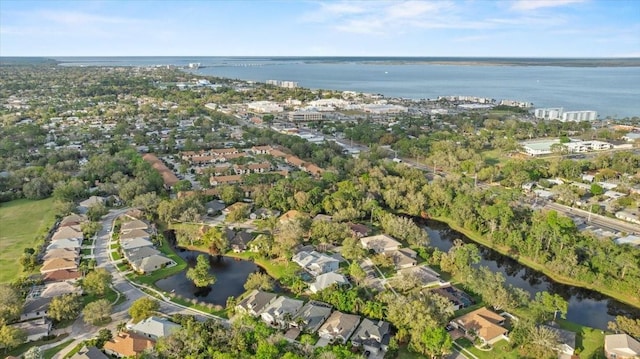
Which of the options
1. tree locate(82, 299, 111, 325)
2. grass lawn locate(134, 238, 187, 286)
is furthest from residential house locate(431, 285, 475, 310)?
tree locate(82, 299, 111, 325)

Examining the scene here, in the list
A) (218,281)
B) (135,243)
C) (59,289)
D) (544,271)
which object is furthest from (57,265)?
(544,271)

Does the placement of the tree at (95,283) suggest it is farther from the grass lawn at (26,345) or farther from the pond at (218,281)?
the grass lawn at (26,345)

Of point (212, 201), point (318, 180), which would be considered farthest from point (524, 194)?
point (212, 201)

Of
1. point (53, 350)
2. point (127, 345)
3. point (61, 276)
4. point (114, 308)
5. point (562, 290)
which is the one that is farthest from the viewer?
point (562, 290)

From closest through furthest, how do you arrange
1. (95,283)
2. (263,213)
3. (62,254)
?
(95,283), (62,254), (263,213)

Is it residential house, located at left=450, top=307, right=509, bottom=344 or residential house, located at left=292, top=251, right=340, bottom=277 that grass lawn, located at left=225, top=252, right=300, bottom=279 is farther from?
residential house, located at left=450, top=307, right=509, bottom=344

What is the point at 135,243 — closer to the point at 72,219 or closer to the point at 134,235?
the point at 134,235

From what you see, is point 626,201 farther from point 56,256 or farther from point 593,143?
point 56,256
